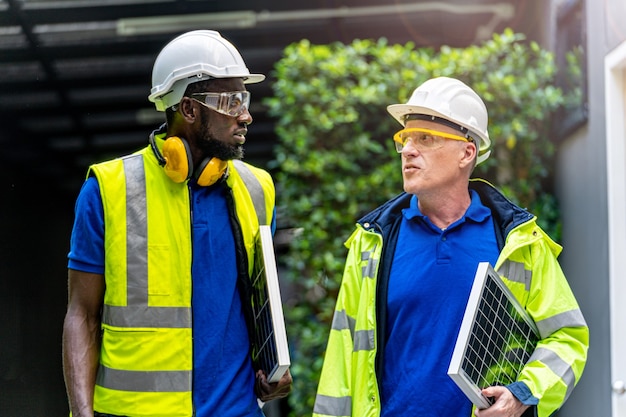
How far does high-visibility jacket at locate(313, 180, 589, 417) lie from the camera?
3.50 meters

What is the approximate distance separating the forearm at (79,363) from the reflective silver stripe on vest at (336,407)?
81 cm

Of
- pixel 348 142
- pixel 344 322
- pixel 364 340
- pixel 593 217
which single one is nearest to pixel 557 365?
pixel 364 340

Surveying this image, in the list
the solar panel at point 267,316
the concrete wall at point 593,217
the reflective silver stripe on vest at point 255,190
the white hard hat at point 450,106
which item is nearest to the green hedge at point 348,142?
the concrete wall at point 593,217

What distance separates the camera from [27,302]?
5137 millimetres

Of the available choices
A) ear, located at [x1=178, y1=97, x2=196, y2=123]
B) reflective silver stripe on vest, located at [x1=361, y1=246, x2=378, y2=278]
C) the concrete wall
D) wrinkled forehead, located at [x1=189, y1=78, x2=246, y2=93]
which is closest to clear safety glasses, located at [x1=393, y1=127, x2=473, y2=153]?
reflective silver stripe on vest, located at [x1=361, y1=246, x2=378, y2=278]

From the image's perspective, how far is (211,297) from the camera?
3.62 metres

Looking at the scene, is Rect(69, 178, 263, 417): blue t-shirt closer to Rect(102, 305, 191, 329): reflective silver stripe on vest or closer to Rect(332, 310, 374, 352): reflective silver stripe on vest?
Rect(102, 305, 191, 329): reflective silver stripe on vest

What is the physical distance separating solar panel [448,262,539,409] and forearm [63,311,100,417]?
125cm

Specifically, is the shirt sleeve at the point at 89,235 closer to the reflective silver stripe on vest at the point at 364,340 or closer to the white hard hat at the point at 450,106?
the reflective silver stripe on vest at the point at 364,340

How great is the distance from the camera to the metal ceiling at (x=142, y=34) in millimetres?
7844

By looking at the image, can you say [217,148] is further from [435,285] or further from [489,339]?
[489,339]

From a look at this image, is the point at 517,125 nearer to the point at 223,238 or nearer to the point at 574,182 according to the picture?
the point at 574,182

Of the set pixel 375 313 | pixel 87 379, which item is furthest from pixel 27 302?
pixel 375 313

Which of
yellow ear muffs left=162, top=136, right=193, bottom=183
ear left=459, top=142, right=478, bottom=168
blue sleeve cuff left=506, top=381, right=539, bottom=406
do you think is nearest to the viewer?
blue sleeve cuff left=506, top=381, right=539, bottom=406
